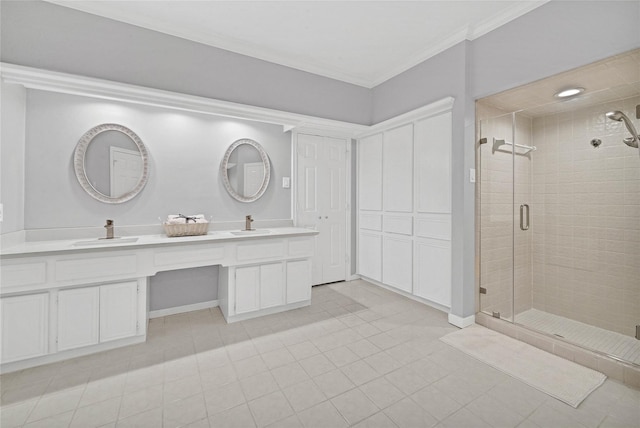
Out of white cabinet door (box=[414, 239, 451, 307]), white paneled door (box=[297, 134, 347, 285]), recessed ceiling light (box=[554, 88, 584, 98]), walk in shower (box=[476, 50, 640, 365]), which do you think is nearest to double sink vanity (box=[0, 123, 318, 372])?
white paneled door (box=[297, 134, 347, 285])

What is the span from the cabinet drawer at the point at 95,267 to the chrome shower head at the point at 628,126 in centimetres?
419

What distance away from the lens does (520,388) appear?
1.86 metres

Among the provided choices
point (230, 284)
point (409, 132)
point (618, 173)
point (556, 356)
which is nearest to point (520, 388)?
point (556, 356)

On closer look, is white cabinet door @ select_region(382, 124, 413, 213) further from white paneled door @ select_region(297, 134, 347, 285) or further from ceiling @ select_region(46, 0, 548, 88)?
ceiling @ select_region(46, 0, 548, 88)

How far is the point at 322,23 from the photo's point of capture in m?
2.75

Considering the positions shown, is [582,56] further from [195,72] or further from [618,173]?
[195,72]

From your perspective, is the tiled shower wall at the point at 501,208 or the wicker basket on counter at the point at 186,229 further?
the tiled shower wall at the point at 501,208

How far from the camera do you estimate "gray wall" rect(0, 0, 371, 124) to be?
229 cm

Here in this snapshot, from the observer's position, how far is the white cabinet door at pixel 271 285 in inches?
118

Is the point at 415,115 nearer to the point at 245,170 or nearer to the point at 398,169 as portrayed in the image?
the point at 398,169

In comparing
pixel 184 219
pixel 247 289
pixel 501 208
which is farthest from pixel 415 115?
pixel 184 219

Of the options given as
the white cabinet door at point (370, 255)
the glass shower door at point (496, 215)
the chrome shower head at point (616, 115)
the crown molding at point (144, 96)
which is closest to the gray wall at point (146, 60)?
the crown molding at point (144, 96)

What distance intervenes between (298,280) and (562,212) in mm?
2952

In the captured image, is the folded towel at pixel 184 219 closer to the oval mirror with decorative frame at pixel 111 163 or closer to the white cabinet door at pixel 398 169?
the oval mirror with decorative frame at pixel 111 163
